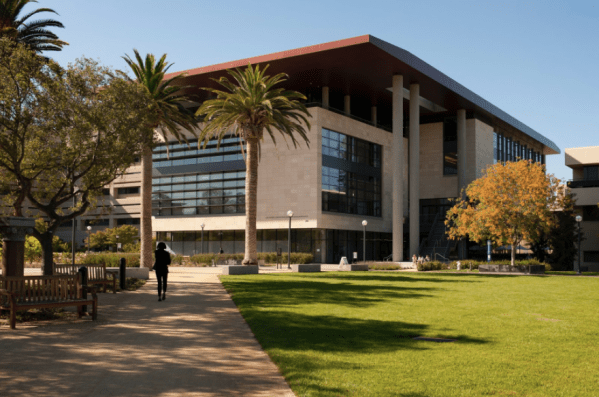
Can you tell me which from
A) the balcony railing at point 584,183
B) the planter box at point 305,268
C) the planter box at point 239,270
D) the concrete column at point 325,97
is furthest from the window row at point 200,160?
the balcony railing at point 584,183

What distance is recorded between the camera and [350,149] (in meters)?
56.6

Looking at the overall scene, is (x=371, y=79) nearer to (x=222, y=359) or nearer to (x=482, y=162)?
(x=482, y=162)

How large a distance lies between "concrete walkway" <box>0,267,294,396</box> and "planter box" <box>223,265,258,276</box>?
17886 mm

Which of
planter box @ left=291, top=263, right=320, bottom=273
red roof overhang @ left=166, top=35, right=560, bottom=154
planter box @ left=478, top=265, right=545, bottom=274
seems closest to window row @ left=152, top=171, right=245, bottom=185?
red roof overhang @ left=166, top=35, right=560, bottom=154

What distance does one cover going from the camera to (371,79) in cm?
5334

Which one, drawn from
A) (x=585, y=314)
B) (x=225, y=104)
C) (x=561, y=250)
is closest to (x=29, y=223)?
(x=585, y=314)

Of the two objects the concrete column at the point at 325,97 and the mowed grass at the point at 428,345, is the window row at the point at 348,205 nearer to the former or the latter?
the concrete column at the point at 325,97

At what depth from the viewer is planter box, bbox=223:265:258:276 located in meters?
31.0

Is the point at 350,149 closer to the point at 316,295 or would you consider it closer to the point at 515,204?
the point at 515,204

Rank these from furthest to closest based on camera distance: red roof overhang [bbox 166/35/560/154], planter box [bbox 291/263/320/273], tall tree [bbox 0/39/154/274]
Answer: red roof overhang [bbox 166/35/560/154] < planter box [bbox 291/263/320/273] < tall tree [bbox 0/39/154/274]

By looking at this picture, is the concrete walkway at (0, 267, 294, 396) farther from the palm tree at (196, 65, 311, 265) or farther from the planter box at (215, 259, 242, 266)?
the planter box at (215, 259, 242, 266)

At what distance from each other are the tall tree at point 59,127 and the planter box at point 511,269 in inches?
1078

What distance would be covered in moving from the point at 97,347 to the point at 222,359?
2195 millimetres

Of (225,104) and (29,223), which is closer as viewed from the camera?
(29,223)
